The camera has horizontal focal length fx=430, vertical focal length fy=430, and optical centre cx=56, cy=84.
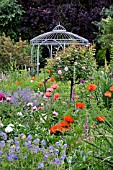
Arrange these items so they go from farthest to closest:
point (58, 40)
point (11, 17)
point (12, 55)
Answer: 1. point (11, 17)
2. point (58, 40)
3. point (12, 55)

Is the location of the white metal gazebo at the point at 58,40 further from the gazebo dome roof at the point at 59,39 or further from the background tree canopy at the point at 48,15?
the background tree canopy at the point at 48,15

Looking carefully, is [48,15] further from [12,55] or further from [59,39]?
[12,55]

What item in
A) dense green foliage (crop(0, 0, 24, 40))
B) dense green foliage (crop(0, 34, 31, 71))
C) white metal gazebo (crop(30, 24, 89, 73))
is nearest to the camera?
dense green foliage (crop(0, 34, 31, 71))

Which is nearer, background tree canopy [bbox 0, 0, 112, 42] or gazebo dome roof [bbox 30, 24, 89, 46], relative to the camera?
gazebo dome roof [bbox 30, 24, 89, 46]

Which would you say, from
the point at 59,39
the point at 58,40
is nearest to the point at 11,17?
the point at 58,40

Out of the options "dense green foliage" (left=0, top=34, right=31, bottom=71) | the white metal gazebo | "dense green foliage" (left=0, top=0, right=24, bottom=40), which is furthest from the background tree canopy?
"dense green foliage" (left=0, top=34, right=31, bottom=71)

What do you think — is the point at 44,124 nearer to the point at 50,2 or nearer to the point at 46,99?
the point at 46,99

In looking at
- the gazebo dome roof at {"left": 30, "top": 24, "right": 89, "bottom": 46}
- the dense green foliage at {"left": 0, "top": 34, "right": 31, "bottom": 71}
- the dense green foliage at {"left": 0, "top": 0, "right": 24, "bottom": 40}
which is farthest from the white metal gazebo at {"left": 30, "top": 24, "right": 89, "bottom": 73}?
the dense green foliage at {"left": 0, "top": 0, "right": 24, "bottom": 40}

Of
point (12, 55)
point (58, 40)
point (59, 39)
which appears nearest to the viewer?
point (12, 55)

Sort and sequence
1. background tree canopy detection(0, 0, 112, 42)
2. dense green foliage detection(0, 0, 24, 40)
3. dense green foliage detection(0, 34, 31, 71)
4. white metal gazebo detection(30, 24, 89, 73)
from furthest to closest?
dense green foliage detection(0, 0, 24, 40), background tree canopy detection(0, 0, 112, 42), white metal gazebo detection(30, 24, 89, 73), dense green foliage detection(0, 34, 31, 71)

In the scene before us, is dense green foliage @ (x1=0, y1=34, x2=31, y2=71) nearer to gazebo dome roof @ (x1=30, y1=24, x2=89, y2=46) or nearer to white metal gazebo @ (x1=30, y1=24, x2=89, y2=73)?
white metal gazebo @ (x1=30, y1=24, x2=89, y2=73)

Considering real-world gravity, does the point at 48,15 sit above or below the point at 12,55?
above

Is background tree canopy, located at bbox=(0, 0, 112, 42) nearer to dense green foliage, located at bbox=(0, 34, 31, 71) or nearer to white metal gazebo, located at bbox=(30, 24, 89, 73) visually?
white metal gazebo, located at bbox=(30, 24, 89, 73)

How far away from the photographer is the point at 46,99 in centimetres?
494
